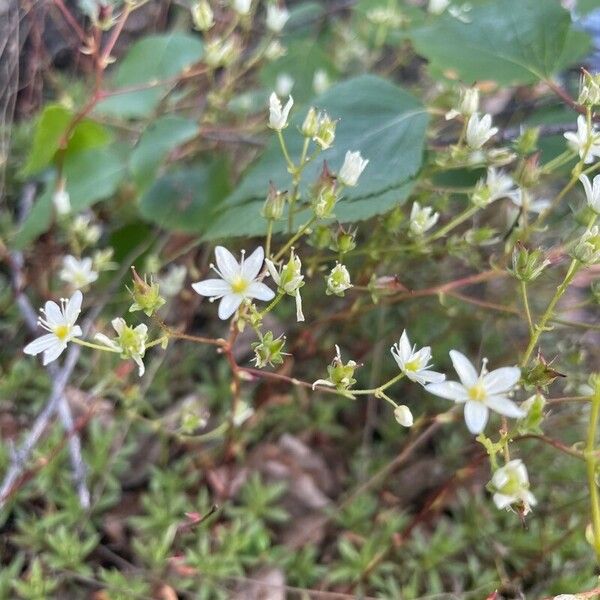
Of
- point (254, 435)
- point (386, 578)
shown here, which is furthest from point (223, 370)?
point (386, 578)

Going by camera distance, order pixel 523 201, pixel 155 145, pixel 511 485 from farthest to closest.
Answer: pixel 155 145 → pixel 523 201 → pixel 511 485

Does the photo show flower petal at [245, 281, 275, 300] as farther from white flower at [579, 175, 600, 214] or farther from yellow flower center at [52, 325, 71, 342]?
white flower at [579, 175, 600, 214]

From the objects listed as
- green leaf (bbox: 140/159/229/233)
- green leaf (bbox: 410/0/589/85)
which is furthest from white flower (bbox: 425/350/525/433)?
green leaf (bbox: 140/159/229/233)

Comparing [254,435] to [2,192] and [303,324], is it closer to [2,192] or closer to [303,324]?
[303,324]

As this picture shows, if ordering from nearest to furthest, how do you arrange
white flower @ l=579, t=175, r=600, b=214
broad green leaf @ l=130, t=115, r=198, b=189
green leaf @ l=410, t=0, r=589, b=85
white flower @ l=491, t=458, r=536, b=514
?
1. white flower @ l=491, t=458, r=536, b=514
2. white flower @ l=579, t=175, r=600, b=214
3. green leaf @ l=410, t=0, r=589, b=85
4. broad green leaf @ l=130, t=115, r=198, b=189

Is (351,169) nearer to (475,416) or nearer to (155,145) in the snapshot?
(475,416)

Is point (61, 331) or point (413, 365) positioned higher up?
point (61, 331)

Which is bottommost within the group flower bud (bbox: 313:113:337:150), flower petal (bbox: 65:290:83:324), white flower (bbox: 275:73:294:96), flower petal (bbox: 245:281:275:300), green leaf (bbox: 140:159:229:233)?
green leaf (bbox: 140:159:229:233)

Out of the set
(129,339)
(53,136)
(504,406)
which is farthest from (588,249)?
(53,136)
